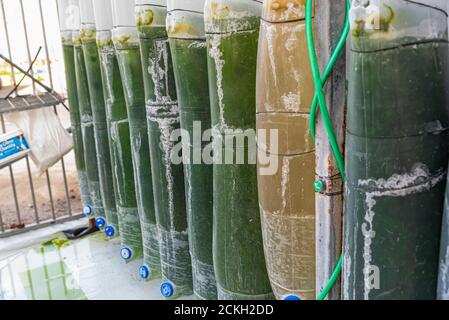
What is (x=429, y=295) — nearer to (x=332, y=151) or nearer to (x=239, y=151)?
(x=332, y=151)

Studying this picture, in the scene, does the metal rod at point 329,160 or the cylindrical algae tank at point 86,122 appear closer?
the metal rod at point 329,160

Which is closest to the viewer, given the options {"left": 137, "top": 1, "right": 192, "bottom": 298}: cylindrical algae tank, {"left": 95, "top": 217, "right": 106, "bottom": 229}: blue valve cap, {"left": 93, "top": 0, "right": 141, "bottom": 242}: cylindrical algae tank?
{"left": 137, "top": 1, "right": 192, "bottom": 298}: cylindrical algae tank

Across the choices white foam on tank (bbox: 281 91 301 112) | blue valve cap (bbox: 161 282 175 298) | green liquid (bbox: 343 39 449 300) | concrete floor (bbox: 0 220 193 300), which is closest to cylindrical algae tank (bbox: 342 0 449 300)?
green liquid (bbox: 343 39 449 300)

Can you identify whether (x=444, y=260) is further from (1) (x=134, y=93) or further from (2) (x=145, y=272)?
(2) (x=145, y=272)

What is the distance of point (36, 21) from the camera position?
11.2 ft

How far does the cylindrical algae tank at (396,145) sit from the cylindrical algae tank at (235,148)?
48cm

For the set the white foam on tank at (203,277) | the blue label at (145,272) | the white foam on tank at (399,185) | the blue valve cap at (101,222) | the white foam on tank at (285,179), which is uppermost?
the white foam on tank at (399,185)

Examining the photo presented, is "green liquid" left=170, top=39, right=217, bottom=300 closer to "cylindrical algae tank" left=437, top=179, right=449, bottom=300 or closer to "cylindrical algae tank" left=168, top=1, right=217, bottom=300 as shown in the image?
"cylindrical algae tank" left=168, top=1, right=217, bottom=300

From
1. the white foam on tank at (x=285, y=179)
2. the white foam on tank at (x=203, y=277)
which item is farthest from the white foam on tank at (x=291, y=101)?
the white foam on tank at (x=203, y=277)

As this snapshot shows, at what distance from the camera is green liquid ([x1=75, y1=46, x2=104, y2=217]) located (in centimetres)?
281

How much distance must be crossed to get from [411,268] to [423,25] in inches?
22.7

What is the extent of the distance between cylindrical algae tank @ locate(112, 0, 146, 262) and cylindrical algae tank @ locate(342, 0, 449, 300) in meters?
1.21

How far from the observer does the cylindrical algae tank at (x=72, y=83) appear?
9.43 ft

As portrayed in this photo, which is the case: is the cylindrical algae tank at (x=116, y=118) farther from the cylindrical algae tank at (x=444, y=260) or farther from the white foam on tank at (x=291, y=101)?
the cylindrical algae tank at (x=444, y=260)
